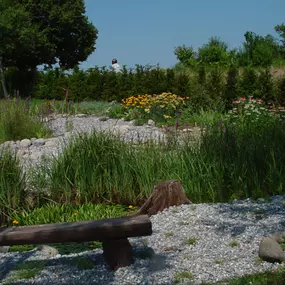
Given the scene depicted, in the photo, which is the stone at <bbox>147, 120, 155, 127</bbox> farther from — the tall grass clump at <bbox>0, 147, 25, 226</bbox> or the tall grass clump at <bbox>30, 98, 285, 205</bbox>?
the tall grass clump at <bbox>0, 147, 25, 226</bbox>

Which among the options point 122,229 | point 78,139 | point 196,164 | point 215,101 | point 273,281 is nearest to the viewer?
point 273,281

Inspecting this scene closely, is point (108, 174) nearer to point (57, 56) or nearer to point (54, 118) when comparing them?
point (54, 118)

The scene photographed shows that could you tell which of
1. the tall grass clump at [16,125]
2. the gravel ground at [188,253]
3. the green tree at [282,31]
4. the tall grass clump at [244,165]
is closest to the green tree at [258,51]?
the green tree at [282,31]

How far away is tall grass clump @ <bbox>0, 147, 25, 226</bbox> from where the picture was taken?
655 cm

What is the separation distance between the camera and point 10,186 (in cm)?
664

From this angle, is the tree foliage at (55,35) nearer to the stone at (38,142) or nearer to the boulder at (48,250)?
the stone at (38,142)

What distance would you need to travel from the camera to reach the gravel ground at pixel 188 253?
4.14 m

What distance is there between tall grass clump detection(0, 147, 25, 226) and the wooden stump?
2.47m

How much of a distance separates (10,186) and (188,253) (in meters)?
2.90

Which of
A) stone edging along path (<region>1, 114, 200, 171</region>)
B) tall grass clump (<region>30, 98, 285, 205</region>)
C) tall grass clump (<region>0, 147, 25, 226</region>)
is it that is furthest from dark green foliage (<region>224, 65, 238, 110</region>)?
tall grass clump (<region>0, 147, 25, 226</region>)

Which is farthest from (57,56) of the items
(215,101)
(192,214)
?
(192,214)

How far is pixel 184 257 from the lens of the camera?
174 inches

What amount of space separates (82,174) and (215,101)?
30.0 feet

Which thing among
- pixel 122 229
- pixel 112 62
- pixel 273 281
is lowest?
pixel 273 281
